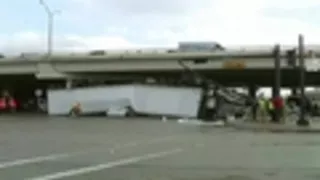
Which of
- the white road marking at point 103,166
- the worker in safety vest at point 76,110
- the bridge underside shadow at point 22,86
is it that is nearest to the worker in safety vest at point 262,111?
the worker in safety vest at point 76,110

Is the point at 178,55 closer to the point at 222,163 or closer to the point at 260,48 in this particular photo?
the point at 260,48

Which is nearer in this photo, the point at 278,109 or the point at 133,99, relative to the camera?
the point at 278,109

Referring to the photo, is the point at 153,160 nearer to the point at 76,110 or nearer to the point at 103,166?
the point at 103,166

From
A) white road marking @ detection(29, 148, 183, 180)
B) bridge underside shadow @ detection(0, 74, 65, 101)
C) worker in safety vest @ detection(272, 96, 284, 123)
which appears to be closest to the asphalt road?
white road marking @ detection(29, 148, 183, 180)

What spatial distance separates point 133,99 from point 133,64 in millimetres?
14986

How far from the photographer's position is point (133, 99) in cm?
5816

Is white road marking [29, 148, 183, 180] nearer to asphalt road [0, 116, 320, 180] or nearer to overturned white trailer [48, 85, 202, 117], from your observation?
asphalt road [0, 116, 320, 180]

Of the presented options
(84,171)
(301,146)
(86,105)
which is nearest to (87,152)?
(84,171)

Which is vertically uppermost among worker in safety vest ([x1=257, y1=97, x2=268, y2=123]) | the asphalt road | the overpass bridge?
the overpass bridge

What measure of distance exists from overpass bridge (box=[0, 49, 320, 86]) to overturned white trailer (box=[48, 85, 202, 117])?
10.8 m

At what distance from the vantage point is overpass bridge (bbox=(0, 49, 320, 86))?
68.6m

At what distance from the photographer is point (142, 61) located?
72.2m

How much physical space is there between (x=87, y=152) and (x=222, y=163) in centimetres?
404

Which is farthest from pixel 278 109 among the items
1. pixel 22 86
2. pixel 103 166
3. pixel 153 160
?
pixel 22 86
